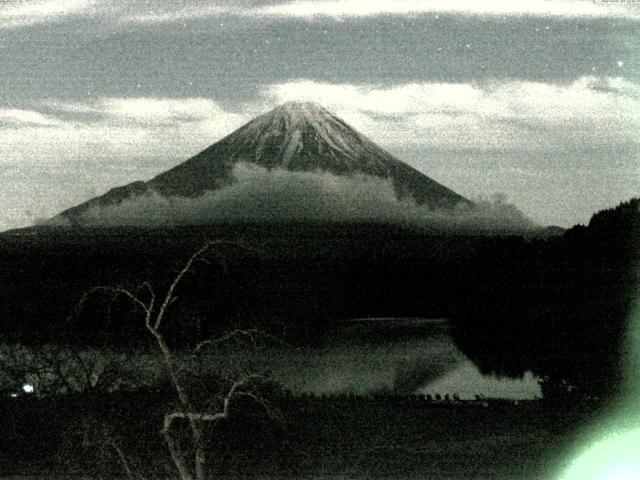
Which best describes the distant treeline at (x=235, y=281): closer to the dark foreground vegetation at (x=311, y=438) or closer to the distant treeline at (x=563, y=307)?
the dark foreground vegetation at (x=311, y=438)

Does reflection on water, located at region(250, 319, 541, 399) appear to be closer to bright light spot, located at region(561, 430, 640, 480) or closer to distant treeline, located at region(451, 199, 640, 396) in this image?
distant treeline, located at region(451, 199, 640, 396)

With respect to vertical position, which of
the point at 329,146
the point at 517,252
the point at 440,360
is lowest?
the point at 440,360

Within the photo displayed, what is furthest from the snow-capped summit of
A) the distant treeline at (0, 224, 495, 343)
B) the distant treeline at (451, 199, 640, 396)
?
the distant treeline at (451, 199, 640, 396)

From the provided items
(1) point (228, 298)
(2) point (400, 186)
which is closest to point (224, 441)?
(1) point (228, 298)

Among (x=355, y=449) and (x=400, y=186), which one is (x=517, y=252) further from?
(x=400, y=186)

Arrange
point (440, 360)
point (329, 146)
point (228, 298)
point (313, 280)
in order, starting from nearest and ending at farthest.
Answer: point (440, 360)
point (228, 298)
point (313, 280)
point (329, 146)
